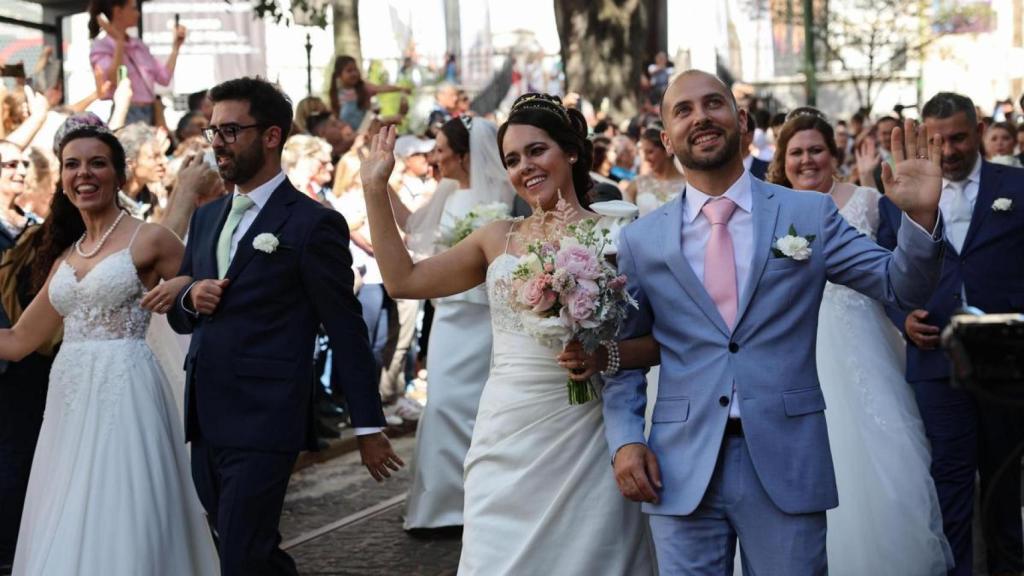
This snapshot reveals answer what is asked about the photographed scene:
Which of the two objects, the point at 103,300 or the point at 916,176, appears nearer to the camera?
the point at 916,176

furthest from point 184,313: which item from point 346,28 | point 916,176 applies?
point 346,28

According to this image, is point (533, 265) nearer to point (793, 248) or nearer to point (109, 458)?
point (793, 248)

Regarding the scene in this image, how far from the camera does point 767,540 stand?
15.3 feet

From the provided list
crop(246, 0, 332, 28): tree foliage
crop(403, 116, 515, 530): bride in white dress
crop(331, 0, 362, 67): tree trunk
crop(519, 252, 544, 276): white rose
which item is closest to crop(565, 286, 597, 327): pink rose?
crop(519, 252, 544, 276): white rose

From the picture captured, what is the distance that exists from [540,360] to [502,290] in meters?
0.31

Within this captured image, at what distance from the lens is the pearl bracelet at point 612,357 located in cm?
492

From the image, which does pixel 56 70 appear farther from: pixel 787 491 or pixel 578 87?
pixel 578 87

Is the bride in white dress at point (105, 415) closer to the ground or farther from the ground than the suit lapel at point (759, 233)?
closer to the ground

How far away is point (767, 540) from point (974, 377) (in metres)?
1.65

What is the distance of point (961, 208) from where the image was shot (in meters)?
7.54

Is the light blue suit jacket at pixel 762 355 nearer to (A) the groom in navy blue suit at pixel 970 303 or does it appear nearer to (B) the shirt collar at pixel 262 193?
(B) the shirt collar at pixel 262 193

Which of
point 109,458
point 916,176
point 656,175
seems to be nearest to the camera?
point 916,176

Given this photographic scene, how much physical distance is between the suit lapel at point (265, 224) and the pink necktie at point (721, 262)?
2042 millimetres

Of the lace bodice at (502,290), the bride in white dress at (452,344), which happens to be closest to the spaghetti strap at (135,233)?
the lace bodice at (502,290)
